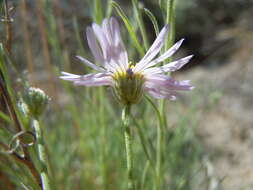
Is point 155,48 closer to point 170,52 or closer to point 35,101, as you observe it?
point 170,52

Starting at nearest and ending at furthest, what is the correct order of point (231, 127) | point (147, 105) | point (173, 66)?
point (173, 66) < point (147, 105) < point (231, 127)

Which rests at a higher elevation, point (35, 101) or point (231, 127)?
point (35, 101)

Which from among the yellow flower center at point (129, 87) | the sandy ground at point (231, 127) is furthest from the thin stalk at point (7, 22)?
the sandy ground at point (231, 127)

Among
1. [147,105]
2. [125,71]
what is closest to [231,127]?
[147,105]

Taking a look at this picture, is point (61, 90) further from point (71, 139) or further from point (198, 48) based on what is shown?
point (198, 48)

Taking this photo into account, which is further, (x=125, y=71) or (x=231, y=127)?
(x=231, y=127)

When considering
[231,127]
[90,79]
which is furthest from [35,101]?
[231,127]

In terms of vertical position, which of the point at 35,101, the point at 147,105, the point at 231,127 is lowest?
the point at 231,127

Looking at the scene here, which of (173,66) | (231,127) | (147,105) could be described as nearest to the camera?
(173,66)

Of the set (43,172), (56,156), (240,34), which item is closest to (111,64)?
(43,172)

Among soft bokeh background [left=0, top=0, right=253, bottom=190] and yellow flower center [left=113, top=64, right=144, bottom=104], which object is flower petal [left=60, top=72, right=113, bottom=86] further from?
soft bokeh background [left=0, top=0, right=253, bottom=190]
